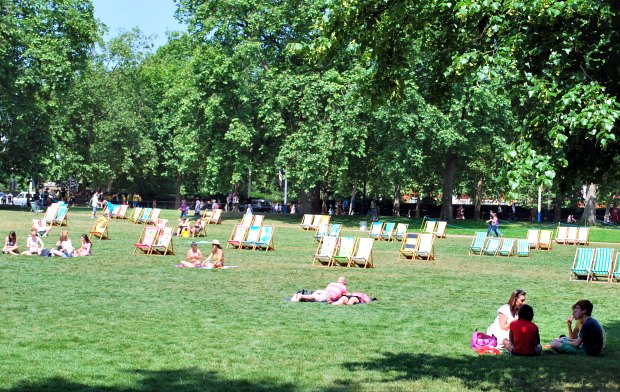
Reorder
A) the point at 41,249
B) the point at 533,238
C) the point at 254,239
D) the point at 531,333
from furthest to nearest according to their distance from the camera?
1. the point at 533,238
2. the point at 254,239
3. the point at 41,249
4. the point at 531,333

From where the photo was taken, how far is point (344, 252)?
77.0ft

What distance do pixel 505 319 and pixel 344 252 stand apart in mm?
11946

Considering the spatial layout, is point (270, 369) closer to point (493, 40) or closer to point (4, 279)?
point (493, 40)

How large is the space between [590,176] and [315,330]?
5081 mm

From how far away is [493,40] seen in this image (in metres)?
9.35

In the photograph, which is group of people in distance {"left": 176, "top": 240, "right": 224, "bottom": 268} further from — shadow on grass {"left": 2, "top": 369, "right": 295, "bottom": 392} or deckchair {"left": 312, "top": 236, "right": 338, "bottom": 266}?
shadow on grass {"left": 2, "top": 369, "right": 295, "bottom": 392}

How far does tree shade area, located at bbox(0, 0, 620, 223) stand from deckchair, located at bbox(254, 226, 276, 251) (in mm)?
5566

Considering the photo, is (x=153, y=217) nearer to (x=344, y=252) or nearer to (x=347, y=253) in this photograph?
(x=344, y=252)

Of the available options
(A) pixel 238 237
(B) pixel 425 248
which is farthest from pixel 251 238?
(B) pixel 425 248

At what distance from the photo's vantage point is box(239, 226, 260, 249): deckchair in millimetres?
28494

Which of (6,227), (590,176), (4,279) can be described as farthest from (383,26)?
(6,227)

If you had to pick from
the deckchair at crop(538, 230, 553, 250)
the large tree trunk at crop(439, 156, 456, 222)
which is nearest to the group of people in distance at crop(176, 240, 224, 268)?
the deckchair at crop(538, 230, 553, 250)

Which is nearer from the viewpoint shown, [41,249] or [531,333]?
[531,333]

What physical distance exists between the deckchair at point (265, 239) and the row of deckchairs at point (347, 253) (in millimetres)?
4408
